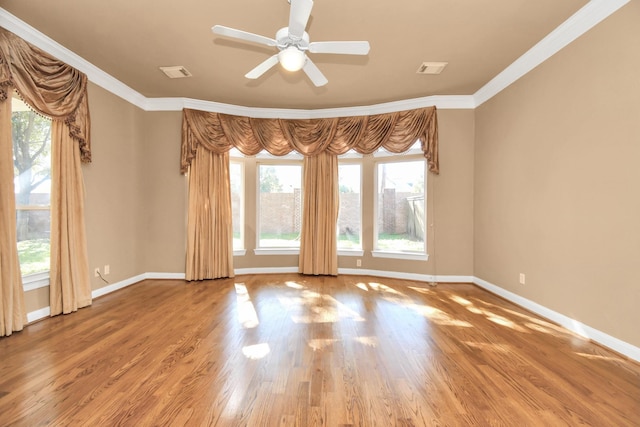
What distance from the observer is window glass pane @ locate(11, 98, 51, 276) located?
3045 mm

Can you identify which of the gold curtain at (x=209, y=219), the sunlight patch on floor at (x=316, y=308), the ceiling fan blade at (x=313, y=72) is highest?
the ceiling fan blade at (x=313, y=72)

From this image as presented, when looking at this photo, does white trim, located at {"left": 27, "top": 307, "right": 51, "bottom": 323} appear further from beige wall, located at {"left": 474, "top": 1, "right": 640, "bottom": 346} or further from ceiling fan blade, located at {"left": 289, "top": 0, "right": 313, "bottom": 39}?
beige wall, located at {"left": 474, "top": 1, "right": 640, "bottom": 346}

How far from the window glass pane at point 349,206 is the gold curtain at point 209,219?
194 centimetres

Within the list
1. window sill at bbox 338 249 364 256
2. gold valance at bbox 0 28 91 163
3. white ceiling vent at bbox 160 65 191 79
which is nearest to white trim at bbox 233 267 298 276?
window sill at bbox 338 249 364 256

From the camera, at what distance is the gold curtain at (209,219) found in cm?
485

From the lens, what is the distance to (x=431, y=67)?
3.68 m

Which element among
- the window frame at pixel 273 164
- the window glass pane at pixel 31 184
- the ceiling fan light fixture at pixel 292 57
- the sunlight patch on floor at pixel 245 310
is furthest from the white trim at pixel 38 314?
the ceiling fan light fixture at pixel 292 57

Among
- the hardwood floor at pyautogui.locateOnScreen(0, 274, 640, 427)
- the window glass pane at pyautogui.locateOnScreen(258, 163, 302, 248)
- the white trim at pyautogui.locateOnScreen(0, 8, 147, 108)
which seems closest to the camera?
the hardwood floor at pyautogui.locateOnScreen(0, 274, 640, 427)

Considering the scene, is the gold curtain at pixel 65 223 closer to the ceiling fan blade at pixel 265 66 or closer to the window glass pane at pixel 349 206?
the ceiling fan blade at pixel 265 66

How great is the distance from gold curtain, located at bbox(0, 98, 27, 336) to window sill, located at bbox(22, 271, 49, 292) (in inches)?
11.3

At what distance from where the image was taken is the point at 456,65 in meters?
3.65

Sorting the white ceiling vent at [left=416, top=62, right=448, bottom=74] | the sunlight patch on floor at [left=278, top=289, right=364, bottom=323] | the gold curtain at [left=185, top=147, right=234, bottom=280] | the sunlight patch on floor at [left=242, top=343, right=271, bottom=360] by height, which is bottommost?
the sunlight patch on floor at [left=242, top=343, right=271, bottom=360]

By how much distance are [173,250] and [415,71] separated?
175 inches

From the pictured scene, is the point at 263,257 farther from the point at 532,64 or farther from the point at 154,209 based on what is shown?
the point at 532,64
